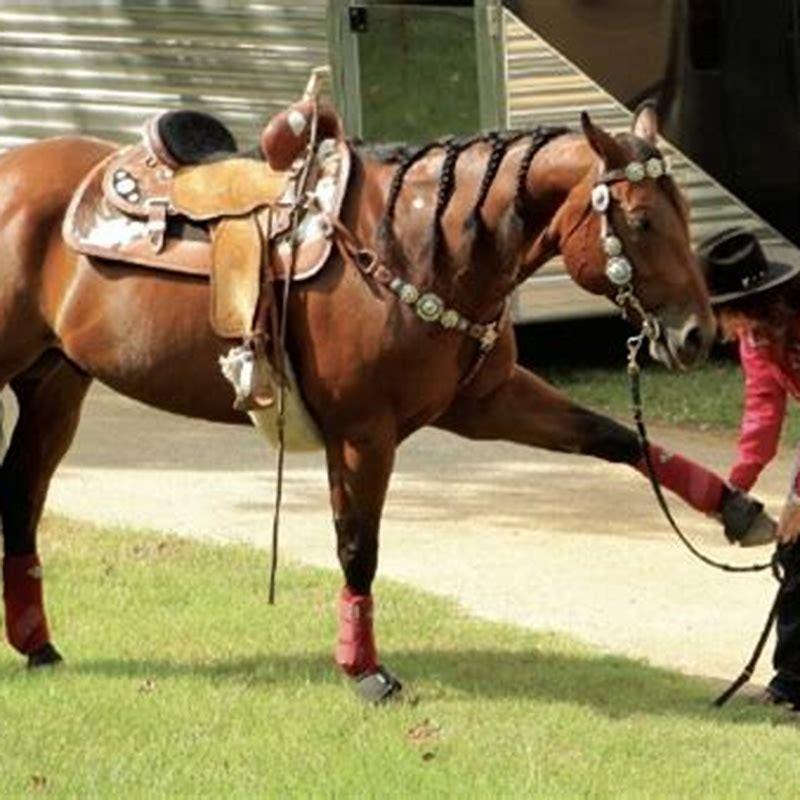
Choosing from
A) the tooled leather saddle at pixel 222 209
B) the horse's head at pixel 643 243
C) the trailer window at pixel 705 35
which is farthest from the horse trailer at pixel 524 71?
the horse's head at pixel 643 243

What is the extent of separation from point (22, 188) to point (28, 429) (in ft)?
2.39

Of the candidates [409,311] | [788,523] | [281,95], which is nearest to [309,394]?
[409,311]

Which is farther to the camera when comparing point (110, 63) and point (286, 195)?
point (110, 63)

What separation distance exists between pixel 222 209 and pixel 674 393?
6621mm

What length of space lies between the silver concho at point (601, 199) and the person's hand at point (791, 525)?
1.01 meters

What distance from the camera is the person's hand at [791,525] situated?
22.8 ft

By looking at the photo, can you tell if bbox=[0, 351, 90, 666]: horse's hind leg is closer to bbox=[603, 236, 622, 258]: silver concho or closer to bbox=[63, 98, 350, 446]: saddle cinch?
bbox=[63, 98, 350, 446]: saddle cinch

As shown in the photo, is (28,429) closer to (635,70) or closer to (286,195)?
(286,195)

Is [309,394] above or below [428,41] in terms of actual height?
above

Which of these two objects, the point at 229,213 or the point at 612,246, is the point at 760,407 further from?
the point at 229,213

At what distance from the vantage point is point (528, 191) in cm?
674

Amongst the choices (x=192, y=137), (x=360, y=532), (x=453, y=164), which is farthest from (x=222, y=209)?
(x=360, y=532)

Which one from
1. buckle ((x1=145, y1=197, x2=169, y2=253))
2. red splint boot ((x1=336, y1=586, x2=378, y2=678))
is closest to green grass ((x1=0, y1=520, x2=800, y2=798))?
red splint boot ((x1=336, y1=586, x2=378, y2=678))

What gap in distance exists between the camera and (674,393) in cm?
1345
